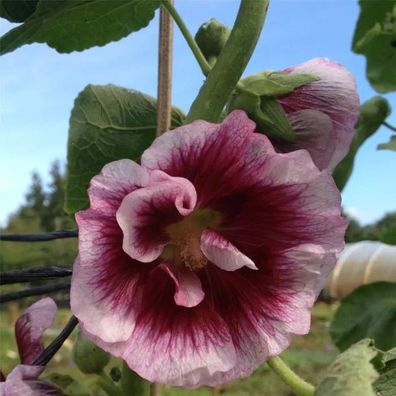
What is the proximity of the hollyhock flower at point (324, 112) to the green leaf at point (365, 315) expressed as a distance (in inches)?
24.1

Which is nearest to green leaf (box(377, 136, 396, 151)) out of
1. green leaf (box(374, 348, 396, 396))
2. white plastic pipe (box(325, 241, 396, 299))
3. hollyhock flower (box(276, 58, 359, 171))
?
hollyhock flower (box(276, 58, 359, 171))

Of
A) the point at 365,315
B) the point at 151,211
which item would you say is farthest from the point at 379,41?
the point at 151,211

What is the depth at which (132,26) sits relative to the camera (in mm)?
580

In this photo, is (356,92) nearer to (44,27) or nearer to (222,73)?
(222,73)

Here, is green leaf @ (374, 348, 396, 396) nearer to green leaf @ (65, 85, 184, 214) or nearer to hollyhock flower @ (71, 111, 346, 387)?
hollyhock flower @ (71, 111, 346, 387)

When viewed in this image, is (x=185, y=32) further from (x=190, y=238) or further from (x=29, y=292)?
(x=29, y=292)

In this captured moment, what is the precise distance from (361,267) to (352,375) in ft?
25.8

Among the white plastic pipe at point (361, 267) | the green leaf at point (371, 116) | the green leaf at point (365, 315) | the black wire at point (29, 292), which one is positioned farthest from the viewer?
the white plastic pipe at point (361, 267)

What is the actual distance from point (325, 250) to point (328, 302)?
9.03 m

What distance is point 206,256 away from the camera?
17.3 inches

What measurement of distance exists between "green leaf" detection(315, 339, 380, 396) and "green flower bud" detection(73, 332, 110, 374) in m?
0.21

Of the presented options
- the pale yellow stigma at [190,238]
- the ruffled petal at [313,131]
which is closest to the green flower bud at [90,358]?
the pale yellow stigma at [190,238]

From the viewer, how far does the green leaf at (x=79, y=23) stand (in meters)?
0.51

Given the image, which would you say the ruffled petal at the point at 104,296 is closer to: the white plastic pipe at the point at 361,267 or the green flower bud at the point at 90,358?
the green flower bud at the point at 90,358
